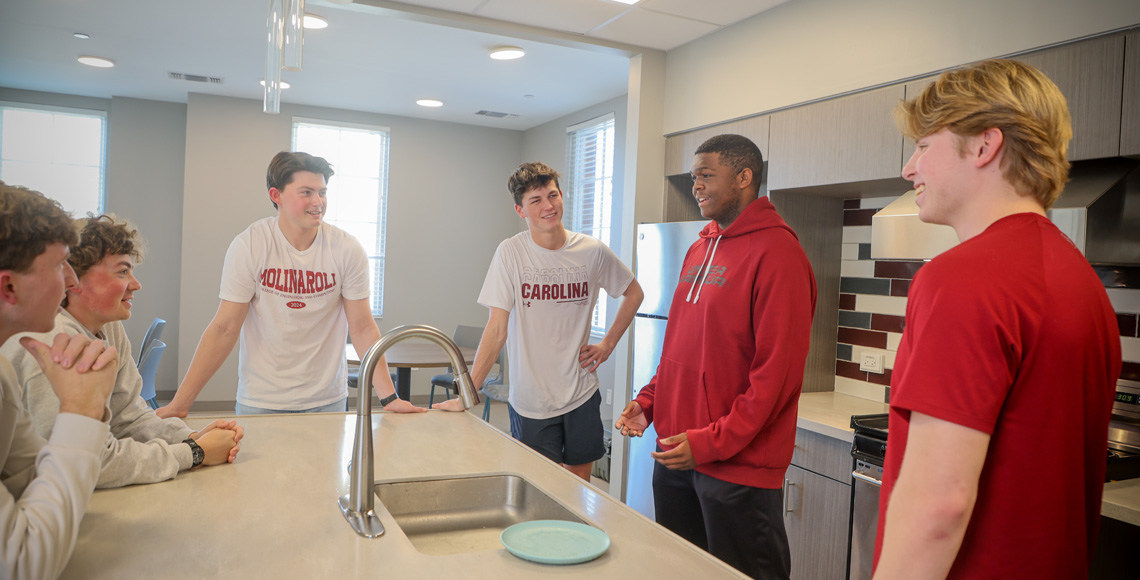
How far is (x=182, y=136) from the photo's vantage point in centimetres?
690

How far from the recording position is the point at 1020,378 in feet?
3.23

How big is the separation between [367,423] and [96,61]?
17.5 feet

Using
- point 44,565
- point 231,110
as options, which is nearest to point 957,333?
point 44,565

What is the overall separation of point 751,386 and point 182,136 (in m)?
6.65

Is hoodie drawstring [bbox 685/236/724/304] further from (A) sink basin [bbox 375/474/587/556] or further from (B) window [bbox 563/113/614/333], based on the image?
(B) window [bbox 563/113/614/333]

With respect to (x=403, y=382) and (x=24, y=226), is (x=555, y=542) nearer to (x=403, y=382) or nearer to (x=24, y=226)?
(x=24, y=226)

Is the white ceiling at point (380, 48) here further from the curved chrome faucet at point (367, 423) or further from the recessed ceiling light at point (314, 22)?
the curved chrome faucet at point (367, 423)

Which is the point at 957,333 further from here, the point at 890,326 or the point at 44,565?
the point at 890,326

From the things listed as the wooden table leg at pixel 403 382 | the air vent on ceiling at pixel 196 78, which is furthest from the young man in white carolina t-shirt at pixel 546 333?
the air vent on ceiling at pixel 196 78

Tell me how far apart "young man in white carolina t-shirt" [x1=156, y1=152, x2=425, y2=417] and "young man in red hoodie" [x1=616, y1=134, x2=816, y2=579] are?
86 cm

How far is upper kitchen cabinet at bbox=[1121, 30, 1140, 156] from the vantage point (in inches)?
79.2

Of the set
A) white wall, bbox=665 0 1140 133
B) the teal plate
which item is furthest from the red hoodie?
white wall, bbox=665 0 1140 133

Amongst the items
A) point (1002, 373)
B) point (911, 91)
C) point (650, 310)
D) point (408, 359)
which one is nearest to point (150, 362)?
point (408, 359)

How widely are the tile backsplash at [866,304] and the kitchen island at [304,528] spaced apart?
6.51 feet
